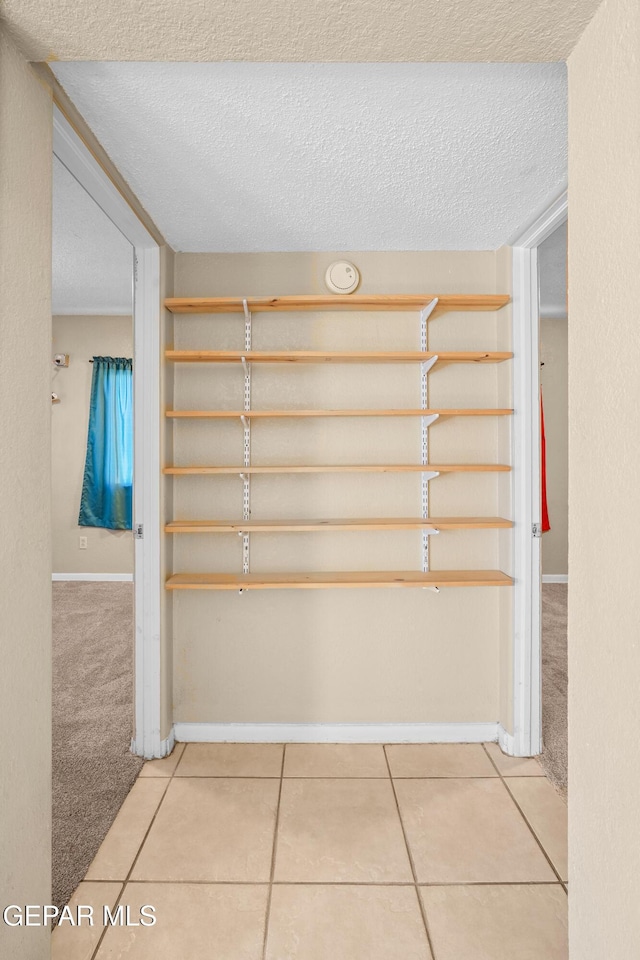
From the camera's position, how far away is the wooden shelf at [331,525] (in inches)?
88.7

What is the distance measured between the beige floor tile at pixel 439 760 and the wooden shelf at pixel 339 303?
190cm

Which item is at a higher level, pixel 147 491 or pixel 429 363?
pixel 429 363


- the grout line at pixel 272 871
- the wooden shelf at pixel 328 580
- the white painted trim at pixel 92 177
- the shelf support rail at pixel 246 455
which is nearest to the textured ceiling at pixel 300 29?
the white painted trim at pixel 92 177

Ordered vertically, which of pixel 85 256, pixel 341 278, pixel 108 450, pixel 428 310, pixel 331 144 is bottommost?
pixel 108 450

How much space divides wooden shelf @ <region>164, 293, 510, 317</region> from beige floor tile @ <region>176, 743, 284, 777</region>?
1889mm

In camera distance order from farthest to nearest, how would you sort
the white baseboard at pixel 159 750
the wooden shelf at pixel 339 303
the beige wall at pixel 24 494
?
the white baseboard at pixel 159 750 < the wooden shelf at pixel 339 303 < the beige wall at pixel 24 494

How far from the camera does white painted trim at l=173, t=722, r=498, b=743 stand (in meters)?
2.50

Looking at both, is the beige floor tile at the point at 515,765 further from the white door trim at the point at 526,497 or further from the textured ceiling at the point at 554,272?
the textured ceiling at the point at 554,272

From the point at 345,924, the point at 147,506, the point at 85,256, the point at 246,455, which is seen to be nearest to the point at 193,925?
the point at 345,924

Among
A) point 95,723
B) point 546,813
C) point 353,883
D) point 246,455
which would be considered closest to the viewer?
point 353,883

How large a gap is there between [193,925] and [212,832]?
376mm

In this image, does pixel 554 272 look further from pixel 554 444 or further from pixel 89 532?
→ pixel 89 532
